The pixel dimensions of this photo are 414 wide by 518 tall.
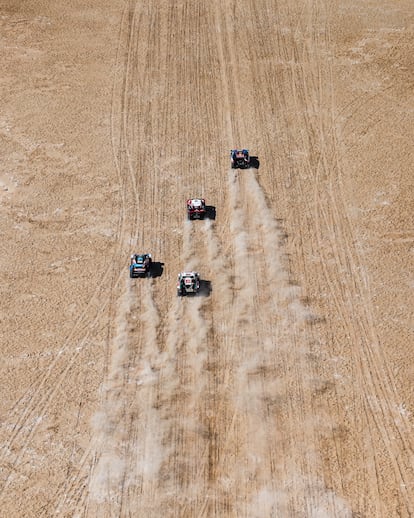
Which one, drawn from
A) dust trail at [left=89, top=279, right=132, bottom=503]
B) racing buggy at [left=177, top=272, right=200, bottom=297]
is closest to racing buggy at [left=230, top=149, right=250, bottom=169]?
racing buggy at [left=177, top=272, right=200, bottom=297]

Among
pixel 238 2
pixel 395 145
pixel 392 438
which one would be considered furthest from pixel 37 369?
pixel 238 2

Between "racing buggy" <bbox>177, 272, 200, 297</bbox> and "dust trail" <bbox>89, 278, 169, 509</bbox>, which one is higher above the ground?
"racing buggy" <bbox>177, 272, 200, 297</bbox>

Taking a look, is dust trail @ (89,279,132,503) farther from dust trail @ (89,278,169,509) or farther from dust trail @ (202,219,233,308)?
dust trail @ (202,219,233,308)

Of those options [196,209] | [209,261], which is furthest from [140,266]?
[196,209]

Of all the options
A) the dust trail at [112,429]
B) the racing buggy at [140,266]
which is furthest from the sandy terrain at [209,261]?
the racing buggy at [140,266]

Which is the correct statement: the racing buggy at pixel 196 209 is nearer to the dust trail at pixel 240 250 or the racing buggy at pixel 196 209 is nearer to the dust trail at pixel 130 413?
the dust trail at pixel 240 250
